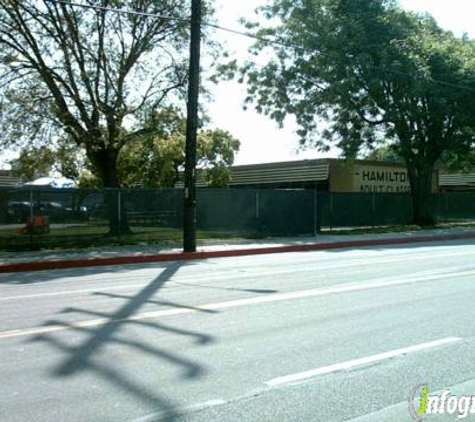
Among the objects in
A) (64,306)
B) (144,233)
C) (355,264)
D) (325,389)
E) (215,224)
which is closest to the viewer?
(325,389)

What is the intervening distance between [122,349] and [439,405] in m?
3.25

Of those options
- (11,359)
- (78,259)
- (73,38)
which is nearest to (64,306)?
(11,359)

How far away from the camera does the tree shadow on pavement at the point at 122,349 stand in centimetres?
505

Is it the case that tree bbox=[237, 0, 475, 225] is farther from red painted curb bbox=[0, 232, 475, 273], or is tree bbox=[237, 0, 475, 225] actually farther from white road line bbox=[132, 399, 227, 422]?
white road line bbox=[132, 399, 227, 422]

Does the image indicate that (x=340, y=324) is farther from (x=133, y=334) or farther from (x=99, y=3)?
(x=99, y=3)

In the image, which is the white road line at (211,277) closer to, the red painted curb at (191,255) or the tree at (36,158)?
the red painted curb at (191,255)

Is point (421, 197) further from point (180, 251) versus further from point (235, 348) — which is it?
point (235, 348)

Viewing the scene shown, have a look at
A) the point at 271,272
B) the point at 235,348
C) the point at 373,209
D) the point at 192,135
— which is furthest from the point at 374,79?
the point at 235,348

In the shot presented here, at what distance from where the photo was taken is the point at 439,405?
4738 millimetres

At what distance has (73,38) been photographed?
23984 millimetres

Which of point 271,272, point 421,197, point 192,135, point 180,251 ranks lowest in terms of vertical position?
point 271,272

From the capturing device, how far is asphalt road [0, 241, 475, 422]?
475 centimetres

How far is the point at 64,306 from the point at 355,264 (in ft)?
26.5

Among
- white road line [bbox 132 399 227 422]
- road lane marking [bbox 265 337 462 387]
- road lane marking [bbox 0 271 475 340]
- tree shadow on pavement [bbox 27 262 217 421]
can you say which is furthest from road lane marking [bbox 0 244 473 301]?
white road line [bbox 132 399 227 422]
